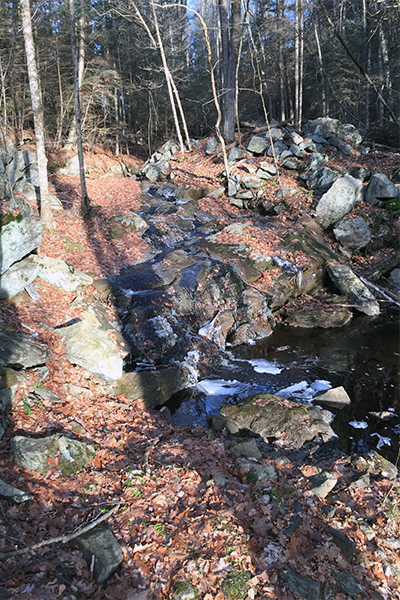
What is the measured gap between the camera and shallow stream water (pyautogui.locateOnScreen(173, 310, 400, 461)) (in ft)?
22.3

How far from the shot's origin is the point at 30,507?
11.7 feet

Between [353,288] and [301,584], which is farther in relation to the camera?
[353,288]

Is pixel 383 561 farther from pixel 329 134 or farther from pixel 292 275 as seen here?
pixel 329 134

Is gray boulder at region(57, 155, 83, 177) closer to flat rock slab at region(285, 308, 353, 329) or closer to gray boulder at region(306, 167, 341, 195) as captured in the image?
gray boulder at region(306, 167, 341, 195)

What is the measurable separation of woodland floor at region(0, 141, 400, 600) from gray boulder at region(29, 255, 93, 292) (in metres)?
2.19

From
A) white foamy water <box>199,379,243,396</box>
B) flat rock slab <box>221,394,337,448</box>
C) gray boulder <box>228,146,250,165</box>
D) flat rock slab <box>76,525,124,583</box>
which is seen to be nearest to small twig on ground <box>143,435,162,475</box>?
flat rock slab <box>76,525,124,583</box>

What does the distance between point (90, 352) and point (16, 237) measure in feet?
11.7

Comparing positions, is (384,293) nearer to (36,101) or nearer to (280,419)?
(280,419)

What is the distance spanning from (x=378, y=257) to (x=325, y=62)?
61.5 feet

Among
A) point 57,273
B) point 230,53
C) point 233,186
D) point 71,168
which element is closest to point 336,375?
point 57,273

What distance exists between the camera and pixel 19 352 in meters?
5.78

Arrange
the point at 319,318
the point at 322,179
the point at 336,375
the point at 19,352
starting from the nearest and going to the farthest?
the point at 19,352 < the point at 336,375 < the point at 319,318 < the point at 322,179

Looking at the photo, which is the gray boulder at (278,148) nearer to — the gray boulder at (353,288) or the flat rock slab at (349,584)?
the gray boulder at (353,288)

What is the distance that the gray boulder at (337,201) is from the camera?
1458cm
